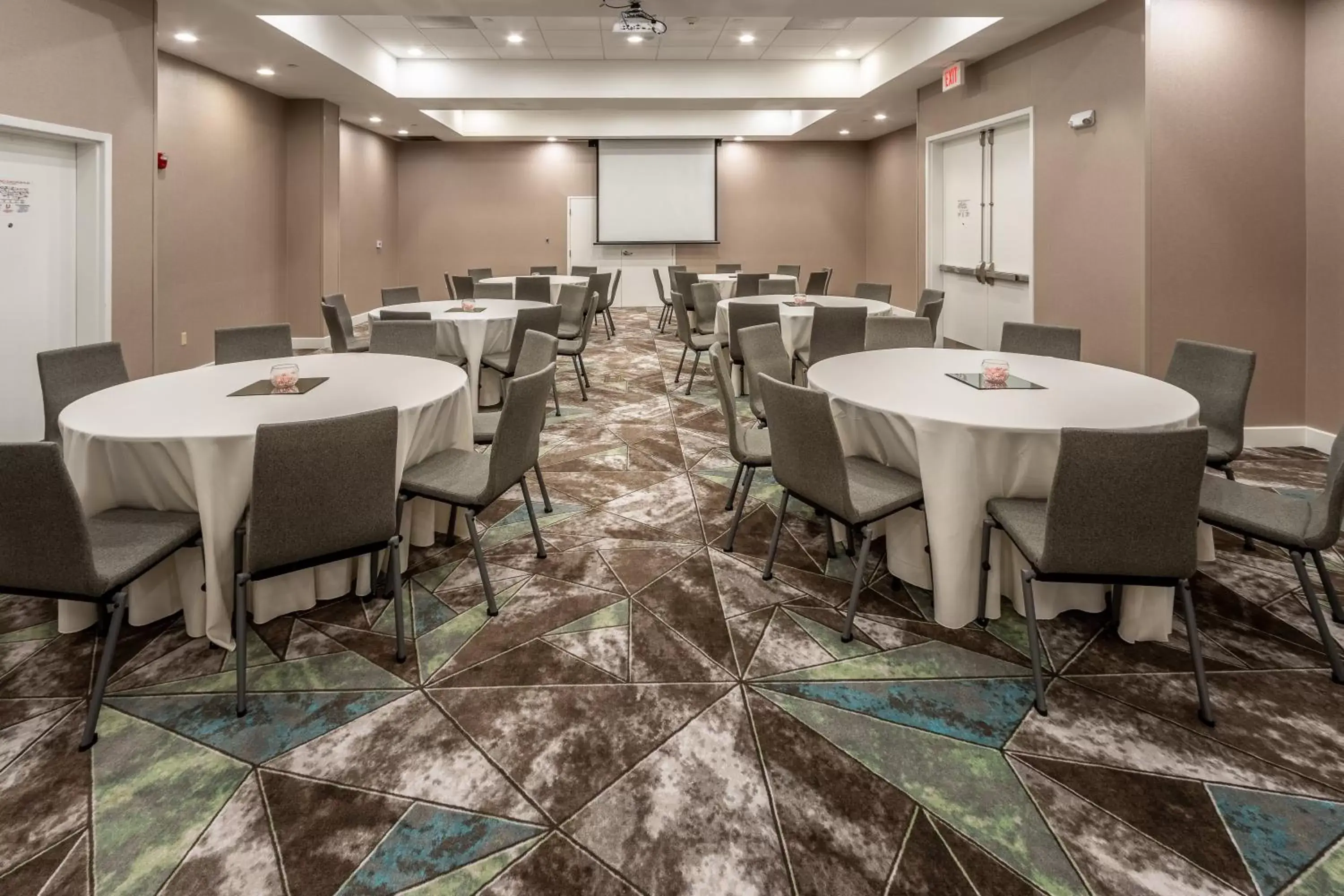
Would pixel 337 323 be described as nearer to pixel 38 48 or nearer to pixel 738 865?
pixel 38 48

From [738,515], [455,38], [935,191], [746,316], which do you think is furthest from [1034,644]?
[455,38]

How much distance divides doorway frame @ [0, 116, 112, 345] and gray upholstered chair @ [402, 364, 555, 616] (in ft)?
12.0

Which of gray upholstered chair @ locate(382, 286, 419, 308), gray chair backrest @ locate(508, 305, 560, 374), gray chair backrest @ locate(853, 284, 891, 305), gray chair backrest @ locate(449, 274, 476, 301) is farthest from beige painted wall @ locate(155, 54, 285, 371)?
gray chair backrest @ locate(853, 284, 891, 305)

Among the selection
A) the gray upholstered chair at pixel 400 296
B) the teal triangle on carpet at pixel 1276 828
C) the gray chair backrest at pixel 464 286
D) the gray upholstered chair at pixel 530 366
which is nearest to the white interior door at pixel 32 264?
the gray upholstered chair at pixel 400 296

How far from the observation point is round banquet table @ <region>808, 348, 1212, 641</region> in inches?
98.7

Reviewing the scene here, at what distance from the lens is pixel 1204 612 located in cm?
284

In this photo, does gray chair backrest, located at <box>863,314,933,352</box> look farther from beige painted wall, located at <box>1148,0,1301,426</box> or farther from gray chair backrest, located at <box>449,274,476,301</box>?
gray chair backrest, located at <box>449,274,476,301</box>

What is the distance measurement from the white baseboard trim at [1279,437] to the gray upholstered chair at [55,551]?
6.32 m

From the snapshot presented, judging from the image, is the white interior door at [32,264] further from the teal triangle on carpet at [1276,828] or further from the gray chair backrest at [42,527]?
the teal triangle on carpet at [1276,828]

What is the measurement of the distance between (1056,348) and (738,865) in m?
3.58

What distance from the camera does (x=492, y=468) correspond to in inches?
108

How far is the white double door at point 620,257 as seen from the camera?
13.7 m

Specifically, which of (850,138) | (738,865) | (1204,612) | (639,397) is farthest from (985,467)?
(850,138)

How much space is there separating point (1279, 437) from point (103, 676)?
21.7 ft
